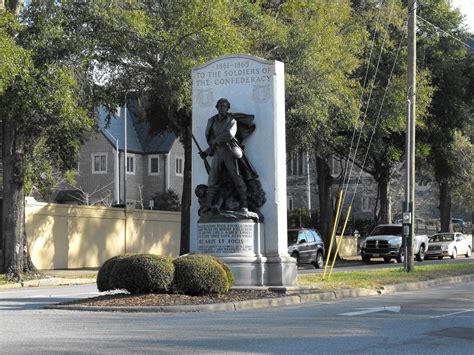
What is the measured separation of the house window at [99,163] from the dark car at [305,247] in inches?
962

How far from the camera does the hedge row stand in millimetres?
15406

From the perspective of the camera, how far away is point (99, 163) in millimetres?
57250

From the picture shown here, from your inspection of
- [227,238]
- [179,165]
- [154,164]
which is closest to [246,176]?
[227,238]

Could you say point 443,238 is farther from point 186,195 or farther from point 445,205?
point 186,195

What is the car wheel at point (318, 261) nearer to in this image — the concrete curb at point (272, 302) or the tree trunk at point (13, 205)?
the concrete curb at point (272, 302)

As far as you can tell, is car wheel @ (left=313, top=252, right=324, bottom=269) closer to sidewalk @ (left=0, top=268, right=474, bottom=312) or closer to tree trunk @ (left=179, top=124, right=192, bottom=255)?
tree trunk @ (left=179, top=124, right=192, bottom=255)

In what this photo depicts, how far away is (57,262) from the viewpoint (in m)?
32.4

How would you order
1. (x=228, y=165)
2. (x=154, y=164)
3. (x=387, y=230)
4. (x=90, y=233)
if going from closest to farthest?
(x=228, y=165) < (x=90, y=233) < (x=387, y=230) < (x=154, y=164)

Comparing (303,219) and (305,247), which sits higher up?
(303,219)

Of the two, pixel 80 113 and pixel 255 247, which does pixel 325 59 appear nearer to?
pixel 80 113

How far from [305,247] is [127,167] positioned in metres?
25.6

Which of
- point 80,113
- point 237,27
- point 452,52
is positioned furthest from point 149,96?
point 452,52

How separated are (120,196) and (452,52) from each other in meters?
25.2

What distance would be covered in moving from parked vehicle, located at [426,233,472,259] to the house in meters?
19.8
